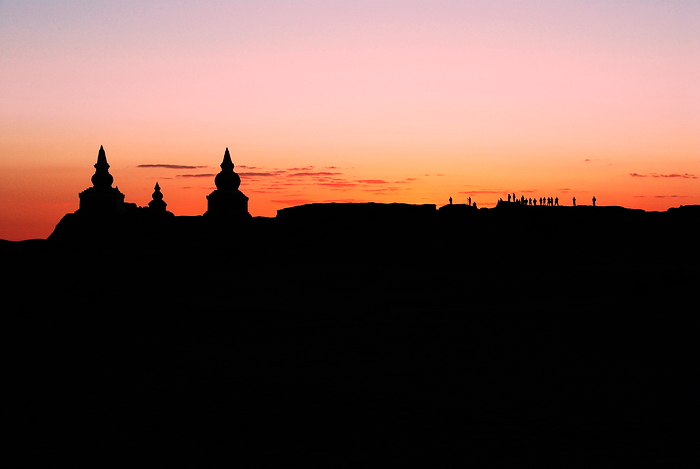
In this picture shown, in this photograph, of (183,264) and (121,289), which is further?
(183,264)

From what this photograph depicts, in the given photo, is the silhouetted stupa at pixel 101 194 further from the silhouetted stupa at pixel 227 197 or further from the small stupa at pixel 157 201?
the small stupa at pixel 157 201

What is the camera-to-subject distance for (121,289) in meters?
32.9

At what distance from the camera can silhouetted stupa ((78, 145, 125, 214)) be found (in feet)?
242

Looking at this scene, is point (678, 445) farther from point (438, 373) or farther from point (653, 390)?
point (438, 373)

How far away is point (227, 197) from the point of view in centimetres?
7444

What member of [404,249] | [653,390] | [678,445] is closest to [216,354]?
[653,390]

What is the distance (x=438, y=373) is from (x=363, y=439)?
14.7 ft

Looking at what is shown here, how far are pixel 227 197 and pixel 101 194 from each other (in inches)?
472

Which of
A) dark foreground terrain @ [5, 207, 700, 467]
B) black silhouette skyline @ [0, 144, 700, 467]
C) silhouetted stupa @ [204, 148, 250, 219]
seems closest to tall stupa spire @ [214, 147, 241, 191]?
silhouetted stupa @ [204, 148, 250, 219]

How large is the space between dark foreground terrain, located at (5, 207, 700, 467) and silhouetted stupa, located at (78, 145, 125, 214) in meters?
39.4

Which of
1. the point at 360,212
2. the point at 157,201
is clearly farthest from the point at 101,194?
the point at 360,212

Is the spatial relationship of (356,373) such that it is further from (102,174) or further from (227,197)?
(102,174)

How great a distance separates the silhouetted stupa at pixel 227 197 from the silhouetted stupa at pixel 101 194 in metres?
8.99

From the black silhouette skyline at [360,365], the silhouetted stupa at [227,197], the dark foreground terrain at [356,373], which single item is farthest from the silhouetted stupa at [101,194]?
the dark foreground terrain at [356,373]
